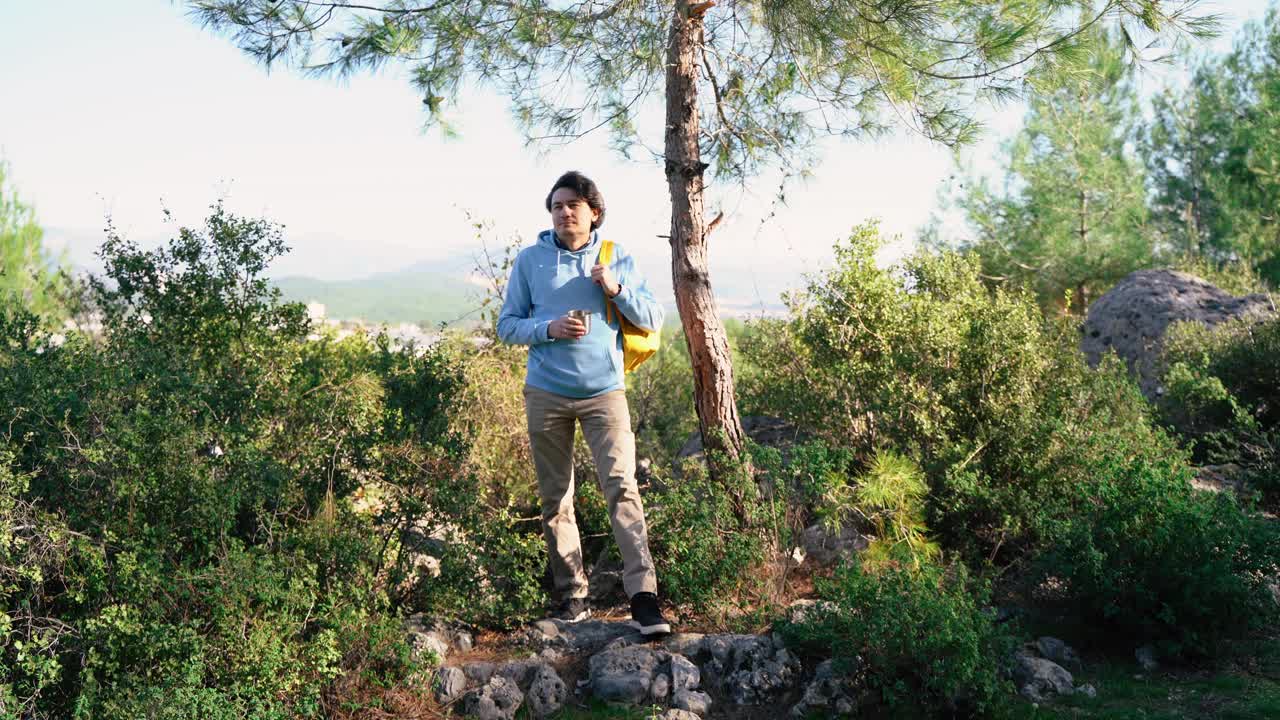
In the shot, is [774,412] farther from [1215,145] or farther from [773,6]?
[1215,145]

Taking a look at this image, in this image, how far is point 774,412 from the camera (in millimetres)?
6469

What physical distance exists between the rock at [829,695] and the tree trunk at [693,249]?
1.72m

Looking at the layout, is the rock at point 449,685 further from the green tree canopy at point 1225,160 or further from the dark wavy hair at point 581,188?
the green tree canopy at point 1225,160

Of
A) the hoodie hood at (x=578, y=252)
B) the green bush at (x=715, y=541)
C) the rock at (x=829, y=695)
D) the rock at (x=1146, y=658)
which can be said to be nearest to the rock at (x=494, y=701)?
the green bush at (x=715, y=541)

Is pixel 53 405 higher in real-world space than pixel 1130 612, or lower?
higher

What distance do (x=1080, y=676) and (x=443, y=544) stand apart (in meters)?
2.74

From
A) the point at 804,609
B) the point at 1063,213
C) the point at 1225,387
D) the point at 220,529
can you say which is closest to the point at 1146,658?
the point at 804,609

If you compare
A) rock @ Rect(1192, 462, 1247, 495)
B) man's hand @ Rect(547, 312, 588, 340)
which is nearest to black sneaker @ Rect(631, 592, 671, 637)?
man's hand @ Rect(547, 312, 588, 340)

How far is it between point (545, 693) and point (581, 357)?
1.39m

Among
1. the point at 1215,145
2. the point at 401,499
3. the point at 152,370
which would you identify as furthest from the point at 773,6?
the point at 1215,145

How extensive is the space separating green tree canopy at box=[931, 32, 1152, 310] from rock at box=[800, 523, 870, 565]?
9.58m

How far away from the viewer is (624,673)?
150 inches

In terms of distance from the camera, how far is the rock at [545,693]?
3.73m

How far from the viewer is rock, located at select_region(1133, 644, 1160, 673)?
4.00 meters
